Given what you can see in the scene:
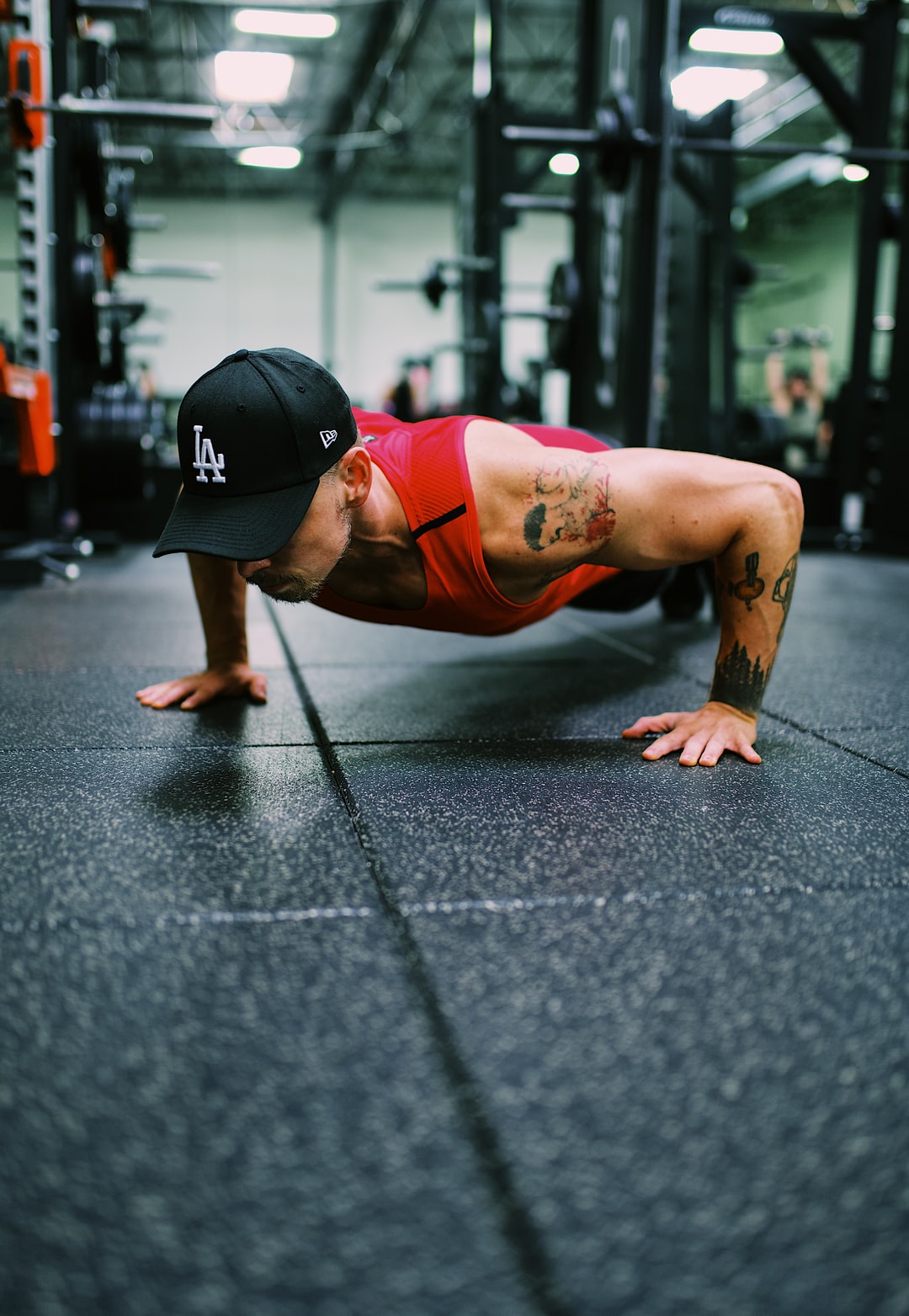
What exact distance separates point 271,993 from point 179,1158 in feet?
0.58

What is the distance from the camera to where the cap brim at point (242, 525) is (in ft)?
3.48

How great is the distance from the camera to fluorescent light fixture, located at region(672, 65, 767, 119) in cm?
683

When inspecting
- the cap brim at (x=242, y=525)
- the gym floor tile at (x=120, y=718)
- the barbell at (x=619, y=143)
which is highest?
the barbell at (x=619, y=143)

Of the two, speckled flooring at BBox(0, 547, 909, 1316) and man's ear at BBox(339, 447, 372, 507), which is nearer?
speckled flooring at BBox(0, 547, 909, 1316)

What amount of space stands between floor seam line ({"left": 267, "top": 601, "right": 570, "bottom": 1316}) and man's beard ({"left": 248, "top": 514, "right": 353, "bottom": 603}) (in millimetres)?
329

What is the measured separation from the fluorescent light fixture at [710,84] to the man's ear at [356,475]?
6306mm

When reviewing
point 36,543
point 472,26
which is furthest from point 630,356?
point 472,26

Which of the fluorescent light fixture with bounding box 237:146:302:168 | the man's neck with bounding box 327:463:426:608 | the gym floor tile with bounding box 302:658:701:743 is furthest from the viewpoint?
the fluorescent light fixture with bounding box 237:146:302:168

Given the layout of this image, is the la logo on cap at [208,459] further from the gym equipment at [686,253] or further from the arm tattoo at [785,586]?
the gym equipment at [686,253]

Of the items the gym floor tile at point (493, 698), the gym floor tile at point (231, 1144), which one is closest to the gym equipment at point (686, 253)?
the gym floor tile at point (493, 698)

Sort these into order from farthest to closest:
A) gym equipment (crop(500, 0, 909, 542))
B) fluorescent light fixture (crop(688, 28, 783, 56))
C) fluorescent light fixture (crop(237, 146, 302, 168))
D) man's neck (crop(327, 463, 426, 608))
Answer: fluorescent light fixture (crop(237, 146, 302, 168))
fluorescent light fixture (crop(688, 28, 783, 56))
gym equipment (crop(500, 0, 909, 542))
man's neck (crop(327, 463, 426, 608))

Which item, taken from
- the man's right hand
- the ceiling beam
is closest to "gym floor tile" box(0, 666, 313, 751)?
the man's right hand

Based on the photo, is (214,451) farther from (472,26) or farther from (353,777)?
(472,26)

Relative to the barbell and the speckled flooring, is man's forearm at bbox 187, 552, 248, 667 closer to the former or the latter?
the speckled flooring
